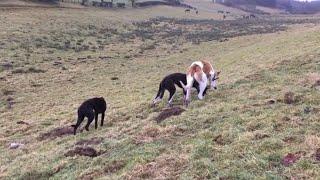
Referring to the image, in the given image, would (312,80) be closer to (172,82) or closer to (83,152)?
(172,82)

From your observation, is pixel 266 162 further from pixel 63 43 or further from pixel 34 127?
pixel 63 43

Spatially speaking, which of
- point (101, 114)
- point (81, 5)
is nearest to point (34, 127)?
point (101, 114)

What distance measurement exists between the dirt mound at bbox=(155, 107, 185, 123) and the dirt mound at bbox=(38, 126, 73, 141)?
130 inches

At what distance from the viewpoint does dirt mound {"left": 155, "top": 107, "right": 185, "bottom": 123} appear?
55.1 ft

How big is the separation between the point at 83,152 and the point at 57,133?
12.9ft

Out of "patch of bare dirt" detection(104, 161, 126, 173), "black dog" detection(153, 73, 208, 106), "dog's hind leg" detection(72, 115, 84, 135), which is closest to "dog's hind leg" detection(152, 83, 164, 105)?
"black dog" detection(153, 73, 208, 106)

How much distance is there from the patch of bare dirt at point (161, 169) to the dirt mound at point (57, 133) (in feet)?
20.5

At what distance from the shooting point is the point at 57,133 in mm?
18078

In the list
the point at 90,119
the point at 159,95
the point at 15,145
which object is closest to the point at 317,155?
the point at 90,119

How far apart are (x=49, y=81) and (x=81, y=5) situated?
60.2 m

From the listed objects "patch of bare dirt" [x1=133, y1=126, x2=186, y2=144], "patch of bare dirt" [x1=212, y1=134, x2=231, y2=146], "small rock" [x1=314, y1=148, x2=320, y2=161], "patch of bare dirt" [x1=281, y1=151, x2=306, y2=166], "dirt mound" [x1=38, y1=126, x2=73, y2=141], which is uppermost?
"small rock" [x1=314, y1=148, x2=320, y2=161]

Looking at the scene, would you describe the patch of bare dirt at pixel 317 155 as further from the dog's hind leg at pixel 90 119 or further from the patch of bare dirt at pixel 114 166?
the dog's hind leg at pixel 90 119

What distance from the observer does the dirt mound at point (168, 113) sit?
662 inches

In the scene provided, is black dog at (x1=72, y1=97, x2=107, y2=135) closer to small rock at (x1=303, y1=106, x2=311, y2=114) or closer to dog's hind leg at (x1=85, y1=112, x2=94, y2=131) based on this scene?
dog's hind leg at (x1=85, y1=112, x2=94, y2=131)
